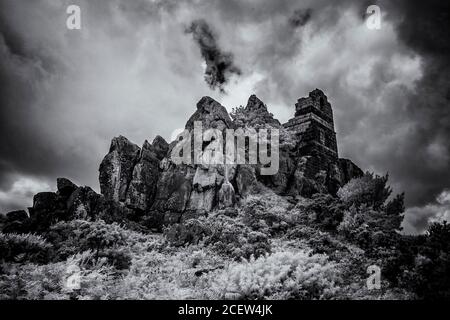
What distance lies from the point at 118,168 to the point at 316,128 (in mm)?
21836

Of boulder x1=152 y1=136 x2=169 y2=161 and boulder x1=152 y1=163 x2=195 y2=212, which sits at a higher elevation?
boulder x1=152 y1=136 x2=169 y2=161

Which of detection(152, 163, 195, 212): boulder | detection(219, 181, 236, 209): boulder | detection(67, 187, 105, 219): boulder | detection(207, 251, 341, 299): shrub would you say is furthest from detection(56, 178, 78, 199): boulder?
detection(207, 251, 341, 299): shrub

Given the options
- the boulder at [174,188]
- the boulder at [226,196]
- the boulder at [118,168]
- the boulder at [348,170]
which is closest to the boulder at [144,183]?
the boulder at [118,168]

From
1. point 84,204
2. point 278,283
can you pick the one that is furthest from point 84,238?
point 278,283

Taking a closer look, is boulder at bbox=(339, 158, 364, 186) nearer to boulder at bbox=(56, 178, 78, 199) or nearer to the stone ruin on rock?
the stone ruin on rock

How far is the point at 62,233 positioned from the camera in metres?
16.1

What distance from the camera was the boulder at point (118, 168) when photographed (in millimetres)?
24391

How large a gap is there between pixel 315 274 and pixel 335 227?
24.1ft

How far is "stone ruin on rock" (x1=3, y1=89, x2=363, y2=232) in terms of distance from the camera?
19.6 meters

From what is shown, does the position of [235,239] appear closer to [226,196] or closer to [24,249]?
[226,196]

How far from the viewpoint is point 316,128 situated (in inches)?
1337

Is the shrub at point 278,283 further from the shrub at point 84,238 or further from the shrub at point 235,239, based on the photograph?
the shrub at point 84,238

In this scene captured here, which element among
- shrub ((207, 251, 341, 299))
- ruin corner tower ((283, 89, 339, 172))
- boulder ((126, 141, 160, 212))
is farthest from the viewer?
ruin corner tower ((283, 89, 339, 172))
